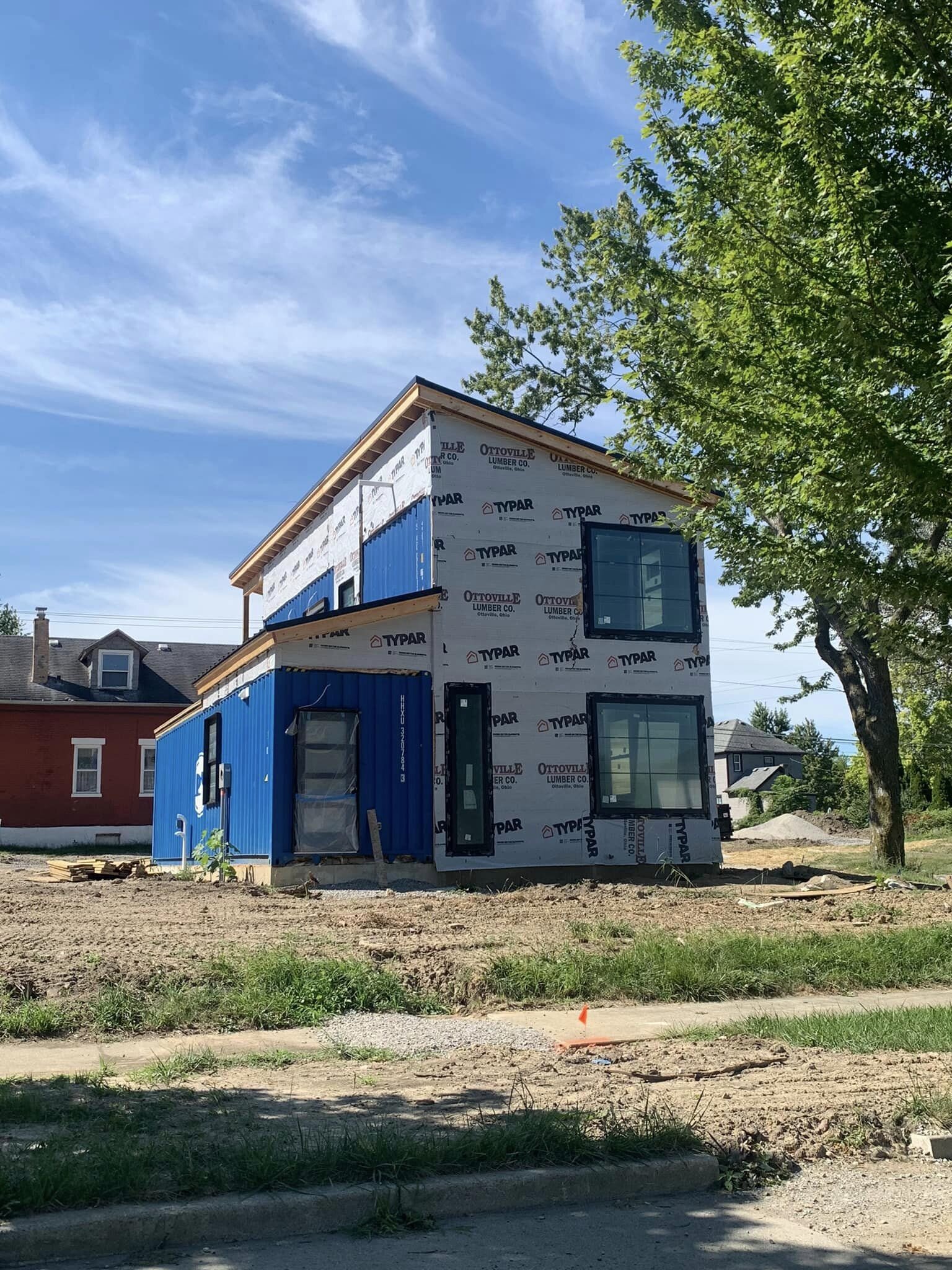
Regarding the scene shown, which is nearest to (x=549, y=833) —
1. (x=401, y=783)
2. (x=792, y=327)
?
(x=401, y=783)

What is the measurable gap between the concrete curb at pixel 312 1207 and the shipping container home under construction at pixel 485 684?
13512 mm

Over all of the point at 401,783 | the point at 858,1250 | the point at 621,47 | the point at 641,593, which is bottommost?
the point at 858,1250

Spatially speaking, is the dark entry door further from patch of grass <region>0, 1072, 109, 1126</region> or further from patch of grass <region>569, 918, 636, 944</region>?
patch of grass <region>0, 1072, 109, 1126</region>

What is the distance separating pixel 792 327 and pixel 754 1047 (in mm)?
5678

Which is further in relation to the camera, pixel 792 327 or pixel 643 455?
pixel 643 455

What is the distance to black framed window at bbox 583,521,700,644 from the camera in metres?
21.0

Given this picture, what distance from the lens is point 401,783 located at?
19.0 m

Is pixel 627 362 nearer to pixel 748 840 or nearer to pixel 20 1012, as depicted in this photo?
pixel 20 1012

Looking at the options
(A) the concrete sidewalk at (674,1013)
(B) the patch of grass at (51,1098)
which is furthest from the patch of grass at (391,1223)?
(A) the concrete sidewalk at (674,1013)

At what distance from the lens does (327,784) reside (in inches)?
730

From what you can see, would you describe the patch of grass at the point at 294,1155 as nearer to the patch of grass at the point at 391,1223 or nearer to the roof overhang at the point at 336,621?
the patch of grass at the point at 391,1223

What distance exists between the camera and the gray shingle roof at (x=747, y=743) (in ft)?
253

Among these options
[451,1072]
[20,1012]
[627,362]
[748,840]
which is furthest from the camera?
[748,840]

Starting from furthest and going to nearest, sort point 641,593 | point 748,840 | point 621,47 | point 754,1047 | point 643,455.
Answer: point 748,840 → point 641,593 → point 643,455 → point 621,47 → point 754,1047
